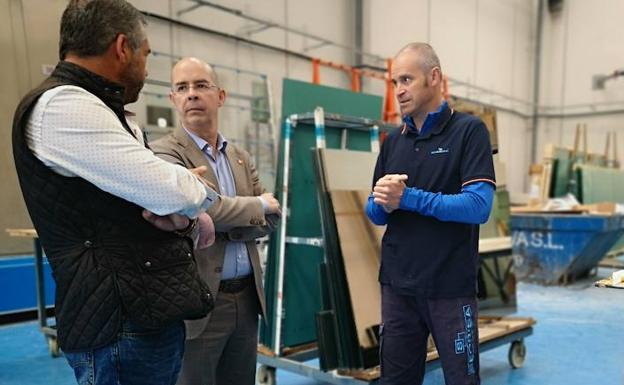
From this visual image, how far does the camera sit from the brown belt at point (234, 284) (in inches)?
61.2

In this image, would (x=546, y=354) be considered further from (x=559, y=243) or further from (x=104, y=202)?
(x=104, y=202)

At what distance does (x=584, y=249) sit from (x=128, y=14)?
574cm

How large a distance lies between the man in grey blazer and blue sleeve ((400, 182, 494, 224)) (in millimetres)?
459

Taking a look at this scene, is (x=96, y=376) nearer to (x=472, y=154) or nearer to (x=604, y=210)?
(x=472, y=154)

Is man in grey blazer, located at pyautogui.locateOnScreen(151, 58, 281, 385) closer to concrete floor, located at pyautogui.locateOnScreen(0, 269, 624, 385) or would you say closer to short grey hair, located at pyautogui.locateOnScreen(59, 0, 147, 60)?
short grey hair, located at pyautogui.locateOnScreen(59, 0, 147, 60)

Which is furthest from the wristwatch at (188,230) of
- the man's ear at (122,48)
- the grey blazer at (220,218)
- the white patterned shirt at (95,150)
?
the man's ear at (122,48)

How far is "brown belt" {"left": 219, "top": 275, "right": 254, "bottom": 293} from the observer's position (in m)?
1.56

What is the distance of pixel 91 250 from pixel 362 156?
76.2 inches

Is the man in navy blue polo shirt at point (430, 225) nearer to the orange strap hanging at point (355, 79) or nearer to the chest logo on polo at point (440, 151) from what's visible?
the chest logo on polo at point (440, 151)

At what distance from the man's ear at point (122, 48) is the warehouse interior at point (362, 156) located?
475 mm

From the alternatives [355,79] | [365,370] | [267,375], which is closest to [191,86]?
[365,370]

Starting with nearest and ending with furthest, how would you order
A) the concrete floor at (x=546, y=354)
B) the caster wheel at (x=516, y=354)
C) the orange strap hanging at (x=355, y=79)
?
the concrete floor at (x=546, y=354) < the caster wheel at (x=516, y=354) < the orange strap hanging at (x=355, y=79)

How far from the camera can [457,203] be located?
1.51m

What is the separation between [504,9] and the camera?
34.5 feet
